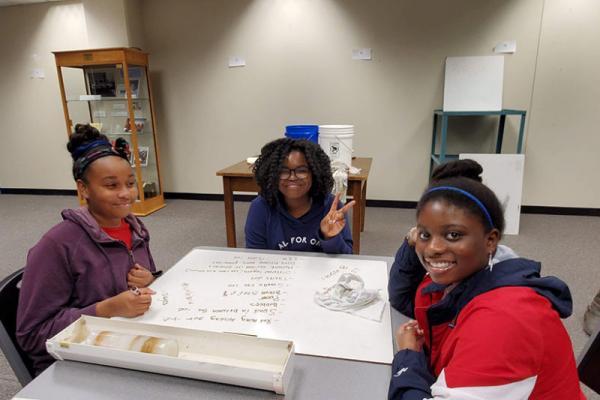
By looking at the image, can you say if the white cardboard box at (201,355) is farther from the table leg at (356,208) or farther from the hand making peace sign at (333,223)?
the table leg at (356,208)

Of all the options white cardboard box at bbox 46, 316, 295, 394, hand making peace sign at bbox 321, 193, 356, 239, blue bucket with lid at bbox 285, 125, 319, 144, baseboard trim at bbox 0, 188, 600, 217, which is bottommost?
baseboard trim at bbox 0, 188, 600, 217

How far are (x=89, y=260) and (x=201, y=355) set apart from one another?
444 mm

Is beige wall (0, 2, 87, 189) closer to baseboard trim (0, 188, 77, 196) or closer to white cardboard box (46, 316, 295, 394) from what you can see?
baseboard trim (0, 188, 77, 196)

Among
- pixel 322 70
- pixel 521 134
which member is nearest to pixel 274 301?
pixel 521 134

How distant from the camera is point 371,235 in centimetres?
318

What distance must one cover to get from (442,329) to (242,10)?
382cm

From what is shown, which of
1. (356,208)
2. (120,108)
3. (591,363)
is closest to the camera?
(591,363)

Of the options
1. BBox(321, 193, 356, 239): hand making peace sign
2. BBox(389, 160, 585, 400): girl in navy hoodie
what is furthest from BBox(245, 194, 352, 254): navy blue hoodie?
BBox(389, 160, 585, 400): girl in navy hoodie

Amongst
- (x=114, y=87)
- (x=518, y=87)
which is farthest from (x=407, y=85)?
(x=114, y=87)

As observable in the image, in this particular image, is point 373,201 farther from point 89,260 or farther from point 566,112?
point 89,260

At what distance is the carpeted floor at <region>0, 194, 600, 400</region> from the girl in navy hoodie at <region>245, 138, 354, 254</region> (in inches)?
55.4

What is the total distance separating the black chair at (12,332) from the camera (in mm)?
846

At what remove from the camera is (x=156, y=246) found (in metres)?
2.98

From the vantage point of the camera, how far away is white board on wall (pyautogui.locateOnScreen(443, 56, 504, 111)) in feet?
11.0
